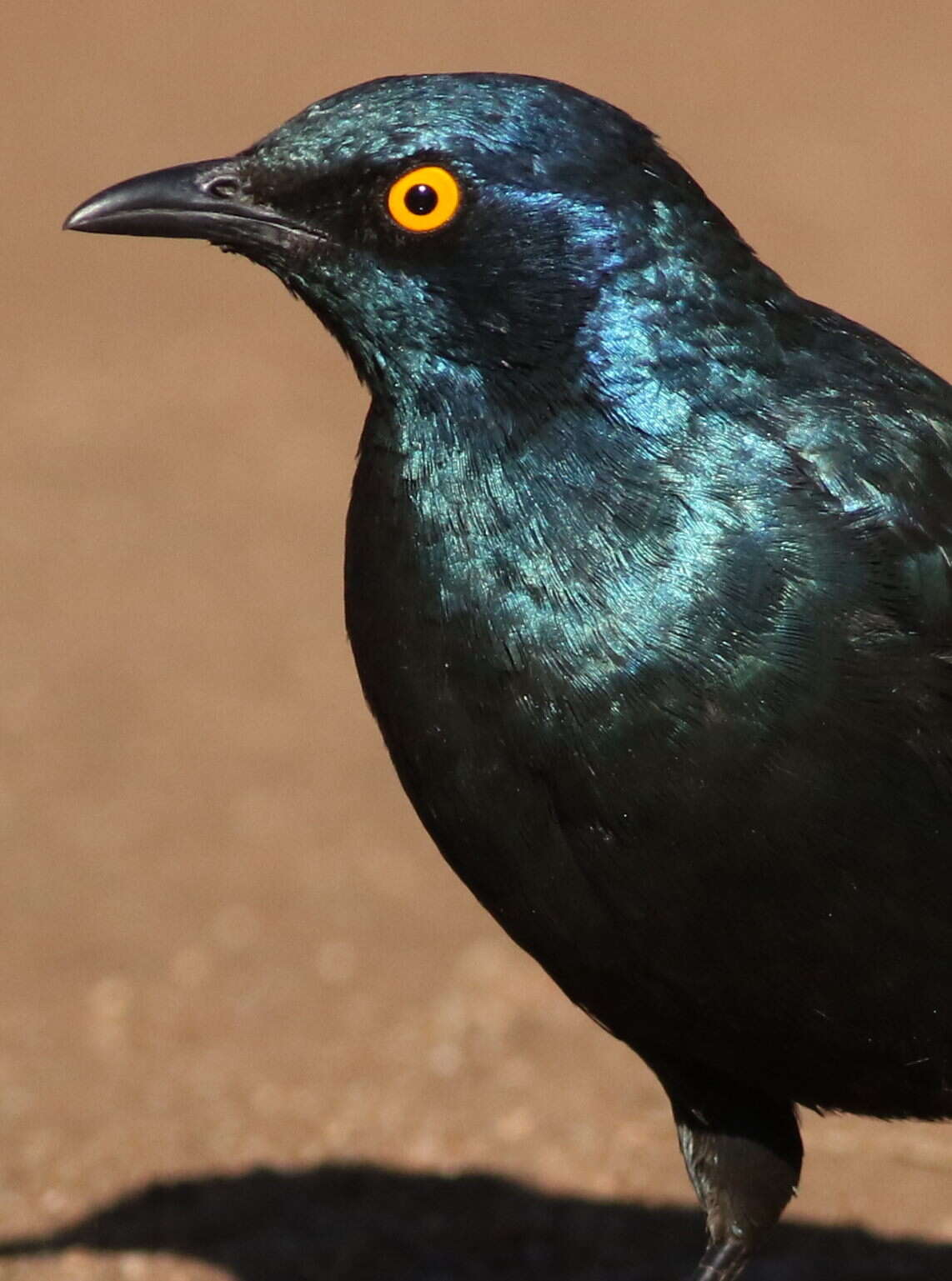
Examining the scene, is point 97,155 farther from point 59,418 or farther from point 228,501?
point 228,501

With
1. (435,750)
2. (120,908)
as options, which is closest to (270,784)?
(120,908)

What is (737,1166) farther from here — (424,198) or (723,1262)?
(424,198)

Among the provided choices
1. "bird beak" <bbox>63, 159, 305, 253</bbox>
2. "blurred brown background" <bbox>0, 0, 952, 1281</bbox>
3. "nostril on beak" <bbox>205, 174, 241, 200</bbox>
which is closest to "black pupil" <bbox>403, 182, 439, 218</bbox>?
"bird beak" <bbox>63, 159, 305, 253</bbox>

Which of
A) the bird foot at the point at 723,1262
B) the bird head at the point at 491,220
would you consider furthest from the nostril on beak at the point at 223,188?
the bird foot at the point at 723,1262

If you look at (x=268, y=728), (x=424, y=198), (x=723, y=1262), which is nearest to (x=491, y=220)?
(x=424, y=198)

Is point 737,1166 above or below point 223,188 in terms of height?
below

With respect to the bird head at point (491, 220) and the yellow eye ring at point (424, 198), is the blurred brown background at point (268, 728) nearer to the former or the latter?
the bird head at point (491, 220)
